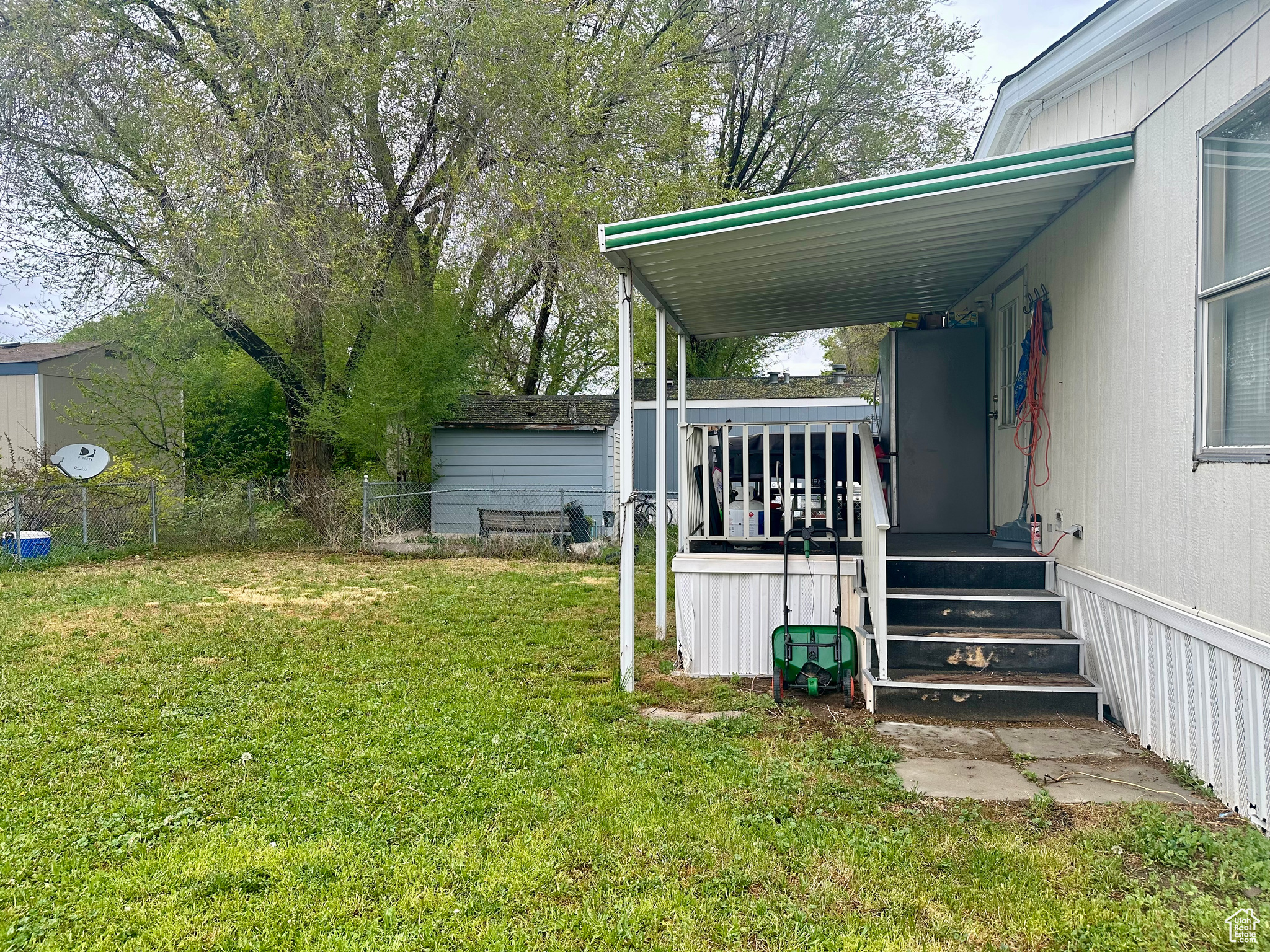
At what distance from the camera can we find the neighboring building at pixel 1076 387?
10.5ft

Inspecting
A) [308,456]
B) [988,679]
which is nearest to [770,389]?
[308,456]

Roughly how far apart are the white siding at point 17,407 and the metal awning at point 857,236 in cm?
1680

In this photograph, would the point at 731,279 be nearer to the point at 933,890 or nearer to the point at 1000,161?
the point at 1000,161

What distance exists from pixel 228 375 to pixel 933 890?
15005 mm

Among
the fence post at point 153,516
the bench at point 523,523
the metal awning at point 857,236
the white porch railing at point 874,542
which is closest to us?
the metal awning at point 857,236

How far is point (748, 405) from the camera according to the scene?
52.6ft

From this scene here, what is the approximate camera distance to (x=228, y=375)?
48.8 feet

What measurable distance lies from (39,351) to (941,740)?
2068 centimetres

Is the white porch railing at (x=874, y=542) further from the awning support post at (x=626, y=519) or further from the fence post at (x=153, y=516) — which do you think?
the fence post at (x=153, y=516)

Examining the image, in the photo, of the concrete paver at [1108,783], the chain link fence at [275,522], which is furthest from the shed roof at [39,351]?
the concrete paver at [1108,783]

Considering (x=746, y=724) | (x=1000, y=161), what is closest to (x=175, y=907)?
(x=746, y=724)

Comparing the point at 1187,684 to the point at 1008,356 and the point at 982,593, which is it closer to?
the point at 982,593

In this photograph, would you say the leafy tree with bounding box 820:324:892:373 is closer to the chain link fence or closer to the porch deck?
the chain link fence

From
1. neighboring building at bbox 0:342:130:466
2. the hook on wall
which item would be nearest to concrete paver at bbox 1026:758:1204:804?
the hook on wall
